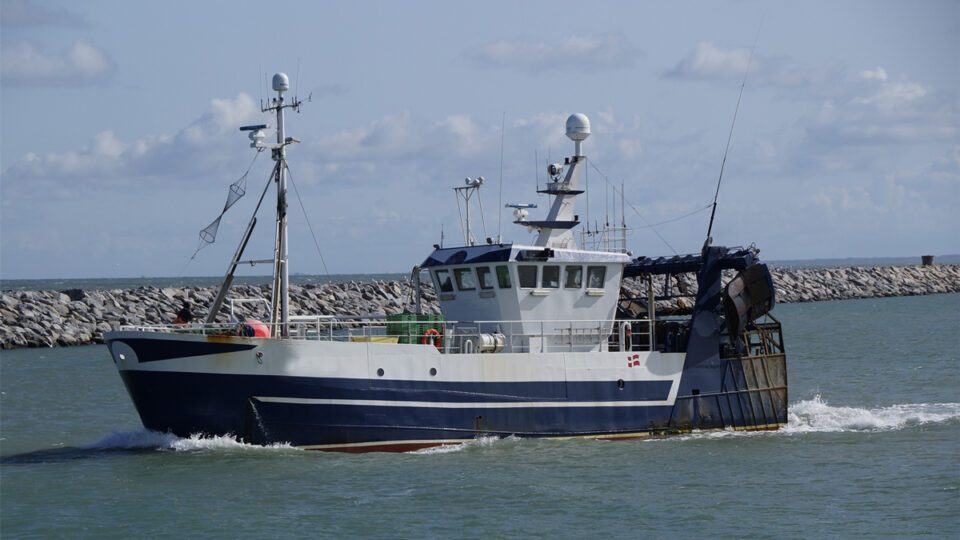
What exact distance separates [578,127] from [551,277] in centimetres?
373

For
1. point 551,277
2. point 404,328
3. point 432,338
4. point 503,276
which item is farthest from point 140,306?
point 432,338

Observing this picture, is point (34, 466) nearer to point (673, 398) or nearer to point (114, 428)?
point (114, 428)

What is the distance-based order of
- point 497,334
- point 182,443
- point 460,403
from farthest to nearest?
1. point 497,334
2. point 460,403
3. point 182,443

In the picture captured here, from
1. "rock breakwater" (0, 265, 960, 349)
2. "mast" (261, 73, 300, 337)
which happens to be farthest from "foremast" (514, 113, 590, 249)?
"rock breakwater" (0, 265, 960, 349)

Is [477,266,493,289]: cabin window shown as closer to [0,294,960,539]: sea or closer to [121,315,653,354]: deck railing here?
[121,315,653,354]: deck railing

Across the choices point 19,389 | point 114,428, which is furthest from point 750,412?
point 19,389

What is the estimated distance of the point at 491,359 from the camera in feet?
74.9

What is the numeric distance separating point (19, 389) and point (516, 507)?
22.1 metres

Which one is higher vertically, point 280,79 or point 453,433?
point 280,79

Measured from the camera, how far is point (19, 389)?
3566cm

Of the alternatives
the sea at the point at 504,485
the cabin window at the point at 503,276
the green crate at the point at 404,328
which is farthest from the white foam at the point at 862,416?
the green crate at the point at 404,328

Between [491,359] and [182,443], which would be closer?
[182,443]

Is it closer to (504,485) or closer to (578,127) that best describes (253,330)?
(504,485)

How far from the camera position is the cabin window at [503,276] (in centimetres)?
2416
